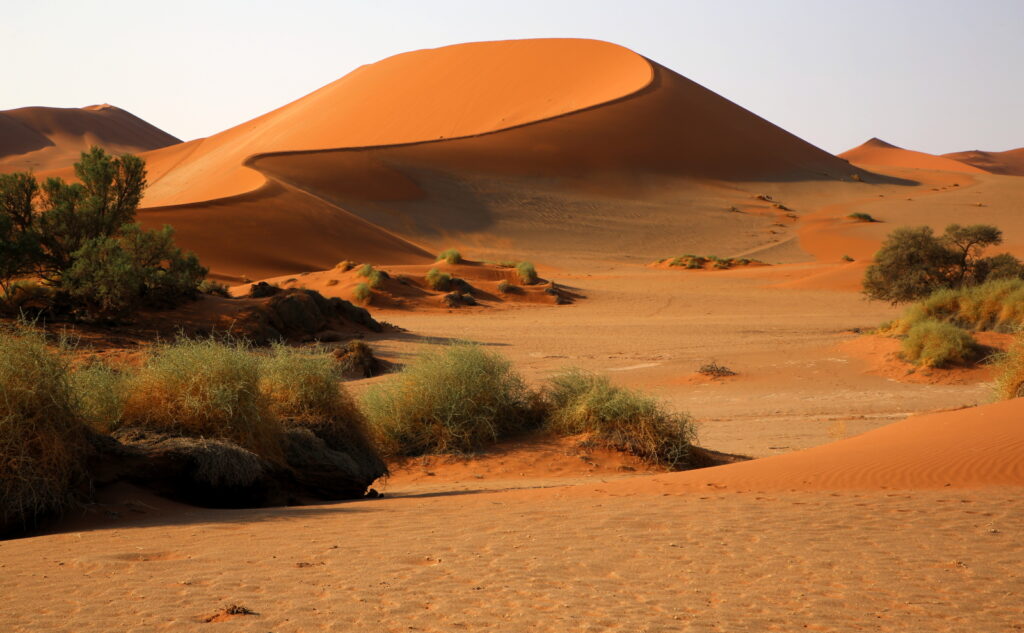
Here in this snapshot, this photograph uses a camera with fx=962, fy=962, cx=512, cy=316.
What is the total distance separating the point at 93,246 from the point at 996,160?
18003cm

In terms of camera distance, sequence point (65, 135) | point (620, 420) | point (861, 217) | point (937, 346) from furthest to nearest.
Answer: point (65, 135), point (861, 217), point (937, 346), point (620, 420)

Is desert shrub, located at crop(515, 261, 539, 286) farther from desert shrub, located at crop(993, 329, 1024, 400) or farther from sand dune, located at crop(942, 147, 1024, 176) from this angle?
sand dune, located at crop(942, 147, 1024, 176)

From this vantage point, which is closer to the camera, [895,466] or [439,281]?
[895,466]

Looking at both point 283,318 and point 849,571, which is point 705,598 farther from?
point 283,318

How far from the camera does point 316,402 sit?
31.4ft

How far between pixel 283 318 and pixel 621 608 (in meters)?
16.5

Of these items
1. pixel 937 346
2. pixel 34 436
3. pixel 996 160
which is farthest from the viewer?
pixel 996 160

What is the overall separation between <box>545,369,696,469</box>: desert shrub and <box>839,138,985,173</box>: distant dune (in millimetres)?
140211

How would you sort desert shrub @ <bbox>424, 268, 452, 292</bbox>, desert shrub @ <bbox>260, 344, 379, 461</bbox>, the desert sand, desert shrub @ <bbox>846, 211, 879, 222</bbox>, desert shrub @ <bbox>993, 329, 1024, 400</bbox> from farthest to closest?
desert shrub @ <bbox>846, 211, 879, 222</bbox> < desert shrub @ <bbox>424, 268, 452, 292</bbox> < desert shrub @ <bbox>993, 329, 1024, 400</bbox> < desert shrub @ <bbox>260, 344, 379, 461</bbox> < the desert sand

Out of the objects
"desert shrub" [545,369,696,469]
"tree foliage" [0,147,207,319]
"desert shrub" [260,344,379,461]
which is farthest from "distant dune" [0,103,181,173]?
"desert shrub" [260,344,379,461]

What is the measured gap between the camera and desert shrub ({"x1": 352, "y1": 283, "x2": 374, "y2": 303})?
28.5 metres

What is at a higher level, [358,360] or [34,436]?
[34,436]

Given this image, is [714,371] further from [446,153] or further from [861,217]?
[446,153]

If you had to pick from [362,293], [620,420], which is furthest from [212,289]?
[620,420]
